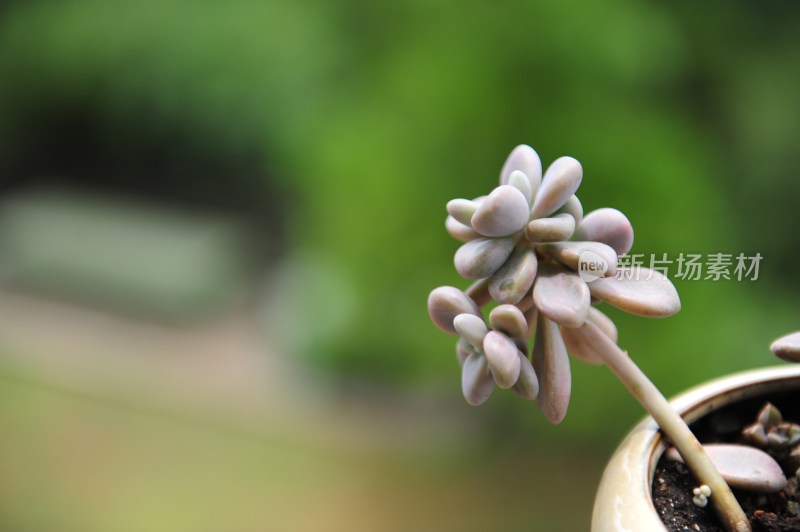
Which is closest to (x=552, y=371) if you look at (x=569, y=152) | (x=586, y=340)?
(x=586, y=340)

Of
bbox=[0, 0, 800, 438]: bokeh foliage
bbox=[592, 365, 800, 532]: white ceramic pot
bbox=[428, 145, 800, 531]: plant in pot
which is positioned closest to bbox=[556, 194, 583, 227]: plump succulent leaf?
bbox=[428, 145, 800, 531]: plant in pot

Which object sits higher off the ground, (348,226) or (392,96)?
(392,96)

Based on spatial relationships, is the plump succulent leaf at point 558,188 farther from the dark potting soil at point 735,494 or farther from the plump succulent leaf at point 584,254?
the dark potting soil at point 735,494

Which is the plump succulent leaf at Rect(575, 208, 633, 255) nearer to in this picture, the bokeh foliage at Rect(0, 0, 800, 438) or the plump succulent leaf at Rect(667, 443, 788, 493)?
the plump succulent leaf at Rect(667, 443, 788, 493)

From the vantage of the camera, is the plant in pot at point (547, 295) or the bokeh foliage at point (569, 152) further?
the bokeh foliage at point (569, 152)

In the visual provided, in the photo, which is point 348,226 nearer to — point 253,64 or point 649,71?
point 649,71

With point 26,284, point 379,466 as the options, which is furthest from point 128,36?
point 379,466

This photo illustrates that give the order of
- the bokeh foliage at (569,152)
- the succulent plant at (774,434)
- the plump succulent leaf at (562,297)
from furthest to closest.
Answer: the bokeh foliage at (569,152) → the succulent plant at (774,434) → the plump succulent leaf at (562,297)

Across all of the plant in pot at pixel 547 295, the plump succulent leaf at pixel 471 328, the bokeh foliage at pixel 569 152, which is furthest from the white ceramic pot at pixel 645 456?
the bokeh foliage at pixel 569 152
